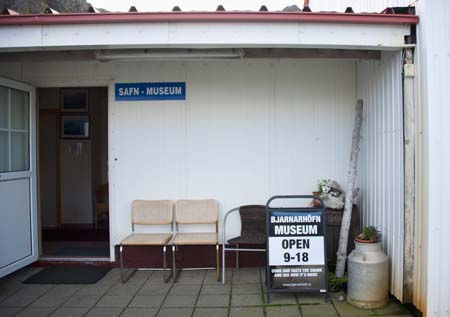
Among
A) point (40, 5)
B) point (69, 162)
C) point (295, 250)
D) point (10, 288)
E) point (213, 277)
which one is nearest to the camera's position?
point (295, 250)

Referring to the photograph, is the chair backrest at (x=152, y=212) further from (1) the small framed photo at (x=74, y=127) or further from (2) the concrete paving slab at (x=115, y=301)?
(1) the small framed photo at (x=74, y=127)

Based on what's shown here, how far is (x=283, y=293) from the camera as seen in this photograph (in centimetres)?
387

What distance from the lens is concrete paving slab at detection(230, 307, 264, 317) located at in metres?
3.53

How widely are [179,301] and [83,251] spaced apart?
2.17m

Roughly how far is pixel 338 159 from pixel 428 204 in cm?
165

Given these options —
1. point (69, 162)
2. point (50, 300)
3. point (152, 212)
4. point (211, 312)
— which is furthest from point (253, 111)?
point (69, 162)

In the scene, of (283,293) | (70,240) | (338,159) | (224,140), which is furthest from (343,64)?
(70,240)

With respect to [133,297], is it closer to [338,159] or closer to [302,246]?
[302,246]

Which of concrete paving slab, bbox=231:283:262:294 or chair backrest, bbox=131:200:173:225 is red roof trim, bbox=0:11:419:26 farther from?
concrete paving slab, bbox=231:283:262:294

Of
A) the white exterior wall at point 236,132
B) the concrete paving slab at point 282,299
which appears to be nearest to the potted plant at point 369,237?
the concrete paving slab at point 282,299

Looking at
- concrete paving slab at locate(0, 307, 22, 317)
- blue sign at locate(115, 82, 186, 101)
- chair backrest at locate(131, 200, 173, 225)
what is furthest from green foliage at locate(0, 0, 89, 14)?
concrete paving slab at locate(0, 307, 22, 317)

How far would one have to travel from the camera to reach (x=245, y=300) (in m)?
3.85

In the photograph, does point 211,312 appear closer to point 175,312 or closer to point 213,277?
point 175,312

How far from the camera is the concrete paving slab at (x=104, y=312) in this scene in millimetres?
3598
